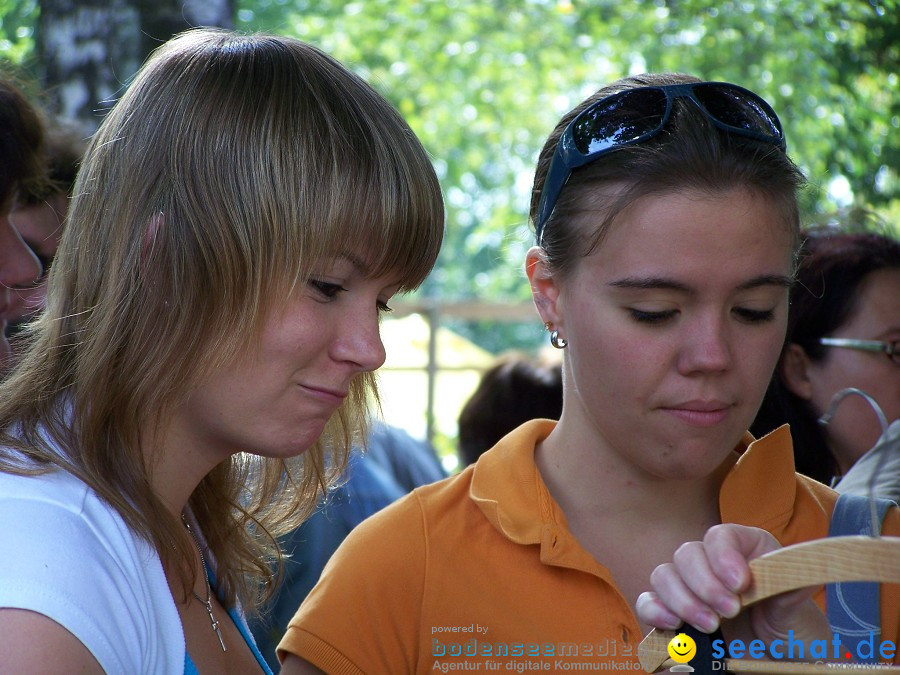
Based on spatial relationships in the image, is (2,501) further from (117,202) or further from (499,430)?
(499,430)

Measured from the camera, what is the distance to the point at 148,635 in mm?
1287

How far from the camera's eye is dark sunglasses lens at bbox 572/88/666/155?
65.3 inches

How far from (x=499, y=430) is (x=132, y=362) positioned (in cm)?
184

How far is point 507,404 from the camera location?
3117 millimetres

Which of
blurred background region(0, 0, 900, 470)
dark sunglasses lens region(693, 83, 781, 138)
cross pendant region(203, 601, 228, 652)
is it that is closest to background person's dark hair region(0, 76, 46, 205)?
blurred background region(0, 0, 900, 470)

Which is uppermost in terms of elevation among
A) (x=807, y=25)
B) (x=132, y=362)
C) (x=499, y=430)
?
(x=807, y=25)

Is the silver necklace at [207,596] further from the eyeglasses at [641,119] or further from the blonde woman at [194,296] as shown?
the eyeglasses at [641,119]

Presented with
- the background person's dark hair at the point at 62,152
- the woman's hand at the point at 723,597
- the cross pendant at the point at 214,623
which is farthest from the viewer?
the background person's dark hair at the point at 62,152

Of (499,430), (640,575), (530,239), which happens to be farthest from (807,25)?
(640,575)

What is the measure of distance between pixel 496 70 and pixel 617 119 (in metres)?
6.77

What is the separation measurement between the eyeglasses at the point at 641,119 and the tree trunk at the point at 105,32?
164cm

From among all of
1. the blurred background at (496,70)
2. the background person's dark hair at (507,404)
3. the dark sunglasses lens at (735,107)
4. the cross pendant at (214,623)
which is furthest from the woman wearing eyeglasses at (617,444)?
the background person's dark hair at (507,404)

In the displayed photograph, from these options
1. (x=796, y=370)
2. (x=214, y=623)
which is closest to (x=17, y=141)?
(x=214, y=623)

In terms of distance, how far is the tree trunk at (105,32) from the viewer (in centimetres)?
291
